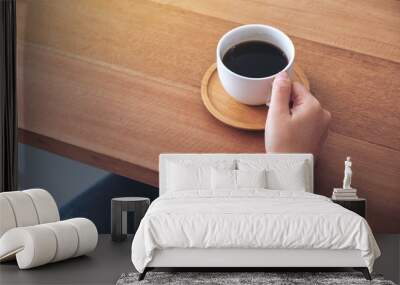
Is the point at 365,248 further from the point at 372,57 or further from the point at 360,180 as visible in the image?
the point at 372,57

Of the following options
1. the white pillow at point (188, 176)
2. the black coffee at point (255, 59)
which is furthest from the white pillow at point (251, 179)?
the black coffee at point (255, 59)

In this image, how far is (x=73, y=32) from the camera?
6.08 metres

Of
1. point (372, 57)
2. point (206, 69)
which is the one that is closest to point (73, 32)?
point (206, 69)

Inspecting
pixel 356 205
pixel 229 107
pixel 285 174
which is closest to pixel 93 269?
pixel 285 174

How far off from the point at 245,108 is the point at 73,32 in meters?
1.68

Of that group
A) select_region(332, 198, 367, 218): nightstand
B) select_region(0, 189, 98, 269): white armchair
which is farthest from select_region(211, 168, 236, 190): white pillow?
select_region(0, 189, 98, 269): white armchair

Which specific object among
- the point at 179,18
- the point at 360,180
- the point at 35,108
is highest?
the point at 179,18

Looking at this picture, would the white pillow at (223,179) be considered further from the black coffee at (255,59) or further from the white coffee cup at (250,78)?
the black coffee at (255,59)

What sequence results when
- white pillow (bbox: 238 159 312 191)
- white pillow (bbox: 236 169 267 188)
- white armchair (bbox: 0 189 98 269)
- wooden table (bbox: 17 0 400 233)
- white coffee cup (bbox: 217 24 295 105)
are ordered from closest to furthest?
white armchair (bbox: 0 189 98 269)
white coffee cup (bbox: 217 24 295 105)
white pillow (bbox: 236 169 267 188)
white pillow (bbox: 238 159 312 191)
wooden table (bbox: 17 0 400 233)

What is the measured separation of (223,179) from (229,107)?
0.67 m

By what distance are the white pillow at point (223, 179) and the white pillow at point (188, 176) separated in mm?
66

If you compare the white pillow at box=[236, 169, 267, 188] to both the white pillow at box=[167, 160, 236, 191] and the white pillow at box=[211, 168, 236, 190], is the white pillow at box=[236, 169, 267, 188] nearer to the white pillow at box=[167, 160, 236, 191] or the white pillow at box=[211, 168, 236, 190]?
the white pillow at box=[211, 168, 236, 190]

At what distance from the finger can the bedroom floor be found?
132cm

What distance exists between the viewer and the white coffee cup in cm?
525
